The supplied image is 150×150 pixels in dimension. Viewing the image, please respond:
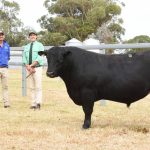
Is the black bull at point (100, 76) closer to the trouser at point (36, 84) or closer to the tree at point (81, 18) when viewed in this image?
the trouser at point (36, 84)

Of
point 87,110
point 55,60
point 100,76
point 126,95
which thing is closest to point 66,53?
point 55,60

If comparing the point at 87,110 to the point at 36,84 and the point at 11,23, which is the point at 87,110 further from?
the point at 11,23

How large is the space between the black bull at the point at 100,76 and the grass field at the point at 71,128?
56cm

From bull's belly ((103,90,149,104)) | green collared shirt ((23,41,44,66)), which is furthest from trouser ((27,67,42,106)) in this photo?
bull's belly ((103,90,149,104))

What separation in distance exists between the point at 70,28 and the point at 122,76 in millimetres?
51237

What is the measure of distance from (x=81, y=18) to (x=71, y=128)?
5391cm

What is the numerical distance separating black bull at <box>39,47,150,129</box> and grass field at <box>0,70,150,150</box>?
56 cm

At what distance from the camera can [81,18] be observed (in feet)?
202

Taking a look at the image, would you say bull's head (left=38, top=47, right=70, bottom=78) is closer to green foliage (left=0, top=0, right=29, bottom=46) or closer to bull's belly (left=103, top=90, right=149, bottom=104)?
bull's belly (left=103, top=90, right=149, bottom=104)

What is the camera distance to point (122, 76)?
8.20 m

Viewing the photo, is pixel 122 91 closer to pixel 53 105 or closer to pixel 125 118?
pixel 125 118

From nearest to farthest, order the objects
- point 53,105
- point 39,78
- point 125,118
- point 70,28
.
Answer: point 125,118, point 39,78, point 53,105, point 70,28

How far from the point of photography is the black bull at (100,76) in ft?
26.8

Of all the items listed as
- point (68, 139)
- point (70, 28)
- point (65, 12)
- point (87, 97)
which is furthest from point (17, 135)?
point (65, 12)
